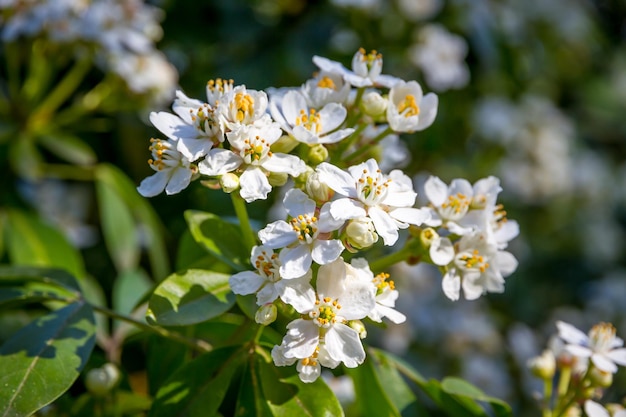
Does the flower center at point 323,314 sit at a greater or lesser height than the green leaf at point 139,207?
greater

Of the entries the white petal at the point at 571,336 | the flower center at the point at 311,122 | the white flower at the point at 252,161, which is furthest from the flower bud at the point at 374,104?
the white petal at the point at 571,336

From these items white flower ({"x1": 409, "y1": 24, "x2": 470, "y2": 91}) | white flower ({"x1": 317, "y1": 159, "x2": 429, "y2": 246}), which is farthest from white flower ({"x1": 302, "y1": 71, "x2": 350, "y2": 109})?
white flower ({"x1": 409, "y1": 24, "x2": 470, "y2": 91})

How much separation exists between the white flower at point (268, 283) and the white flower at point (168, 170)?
0.17m

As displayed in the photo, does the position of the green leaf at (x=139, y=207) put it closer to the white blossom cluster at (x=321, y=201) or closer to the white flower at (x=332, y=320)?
the white blossom cluster at (x=321, y=201)

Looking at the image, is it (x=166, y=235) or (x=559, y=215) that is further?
(x=559, y=215)

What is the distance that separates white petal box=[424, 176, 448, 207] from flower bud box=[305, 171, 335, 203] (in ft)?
0.86

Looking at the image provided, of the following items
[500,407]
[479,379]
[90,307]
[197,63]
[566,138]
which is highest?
[90,307]

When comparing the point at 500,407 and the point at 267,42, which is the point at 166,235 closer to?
the point at 267,42

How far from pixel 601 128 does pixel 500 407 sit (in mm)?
3663

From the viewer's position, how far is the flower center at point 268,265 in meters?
1.17

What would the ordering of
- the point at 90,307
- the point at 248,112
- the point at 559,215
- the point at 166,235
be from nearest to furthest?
the point at 248,112 < the point at 90,307 < the point at 166,235 < the point at 559,215

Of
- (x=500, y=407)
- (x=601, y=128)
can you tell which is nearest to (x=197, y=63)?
(x=500, y=407)

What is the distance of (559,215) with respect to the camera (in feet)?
13.7

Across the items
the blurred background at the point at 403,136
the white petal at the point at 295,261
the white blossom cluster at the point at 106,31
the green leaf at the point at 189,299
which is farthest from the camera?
the blurred background at the point at 403,136
